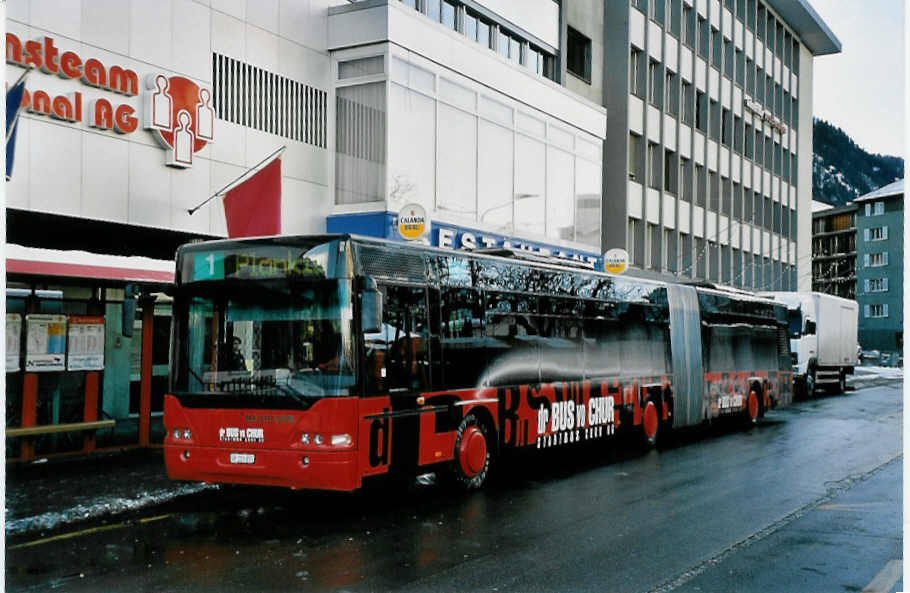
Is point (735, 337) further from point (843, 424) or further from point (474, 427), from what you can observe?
point (474, 427)

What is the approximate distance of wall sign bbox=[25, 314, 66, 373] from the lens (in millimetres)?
15188

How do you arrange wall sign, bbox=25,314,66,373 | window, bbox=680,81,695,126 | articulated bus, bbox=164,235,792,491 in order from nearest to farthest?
articulated bus, bbox=164,235,792,491
wall sign, bbox=25,314,66,373
window, bbox=680,81,695,126

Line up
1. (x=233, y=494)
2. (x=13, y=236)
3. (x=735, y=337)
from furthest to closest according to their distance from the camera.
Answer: (x=735, y=337)
(x=13, y=236)
(x=233, y=494)

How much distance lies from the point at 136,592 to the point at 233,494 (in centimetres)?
478

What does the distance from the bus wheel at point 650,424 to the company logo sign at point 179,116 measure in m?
9.09

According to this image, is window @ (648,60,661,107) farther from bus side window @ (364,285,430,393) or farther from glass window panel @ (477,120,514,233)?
bus side window @ (364,285,430,393)

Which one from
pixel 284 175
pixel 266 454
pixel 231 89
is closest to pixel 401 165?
pixel 284 175

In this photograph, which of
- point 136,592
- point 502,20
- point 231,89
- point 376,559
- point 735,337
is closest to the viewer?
point 136,592

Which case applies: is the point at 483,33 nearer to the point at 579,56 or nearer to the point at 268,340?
the point at 579,56

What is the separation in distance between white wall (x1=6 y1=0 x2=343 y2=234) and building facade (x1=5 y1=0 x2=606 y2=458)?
33 mm

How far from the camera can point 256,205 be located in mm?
19453

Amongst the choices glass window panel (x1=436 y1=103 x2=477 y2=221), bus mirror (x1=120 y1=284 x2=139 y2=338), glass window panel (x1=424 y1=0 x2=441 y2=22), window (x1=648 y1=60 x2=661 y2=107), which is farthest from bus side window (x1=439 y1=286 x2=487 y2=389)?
window (x1=648 y1=60 x2=661 y2=107)

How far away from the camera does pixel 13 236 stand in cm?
1577

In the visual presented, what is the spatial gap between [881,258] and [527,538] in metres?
22.8
